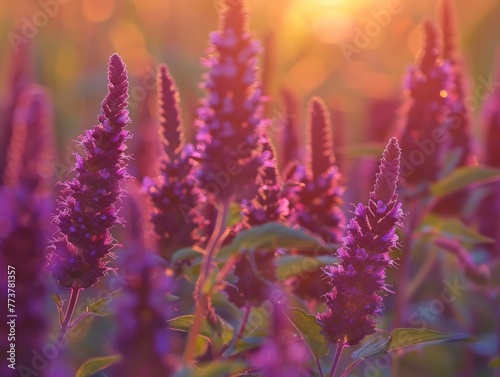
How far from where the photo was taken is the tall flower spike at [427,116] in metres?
4.04

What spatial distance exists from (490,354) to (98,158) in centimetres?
293

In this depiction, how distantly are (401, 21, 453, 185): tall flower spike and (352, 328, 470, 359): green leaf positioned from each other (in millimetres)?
1716

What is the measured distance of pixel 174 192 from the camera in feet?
9.71

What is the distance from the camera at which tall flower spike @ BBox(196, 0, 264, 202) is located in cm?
243

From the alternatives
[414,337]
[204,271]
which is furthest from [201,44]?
[204,271]

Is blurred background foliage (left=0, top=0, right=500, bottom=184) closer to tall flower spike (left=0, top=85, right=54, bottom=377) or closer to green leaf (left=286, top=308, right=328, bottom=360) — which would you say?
green leaf (left=286, top=308, right=328, bottom=360)

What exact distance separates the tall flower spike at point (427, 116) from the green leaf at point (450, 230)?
24 centimetres

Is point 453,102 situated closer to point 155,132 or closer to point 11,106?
point 155,132

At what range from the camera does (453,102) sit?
430 cm

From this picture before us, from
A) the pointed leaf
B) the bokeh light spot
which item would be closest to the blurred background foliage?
the bokeh light spot

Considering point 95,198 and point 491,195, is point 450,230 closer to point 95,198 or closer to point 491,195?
point 491,195

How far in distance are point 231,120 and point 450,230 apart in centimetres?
188

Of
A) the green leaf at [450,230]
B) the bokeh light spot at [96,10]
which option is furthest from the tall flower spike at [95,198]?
the bokeh light spot at [96,10]

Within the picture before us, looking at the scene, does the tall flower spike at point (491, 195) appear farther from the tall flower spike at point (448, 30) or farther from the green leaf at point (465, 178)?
the green leaf at point (465, 178)
